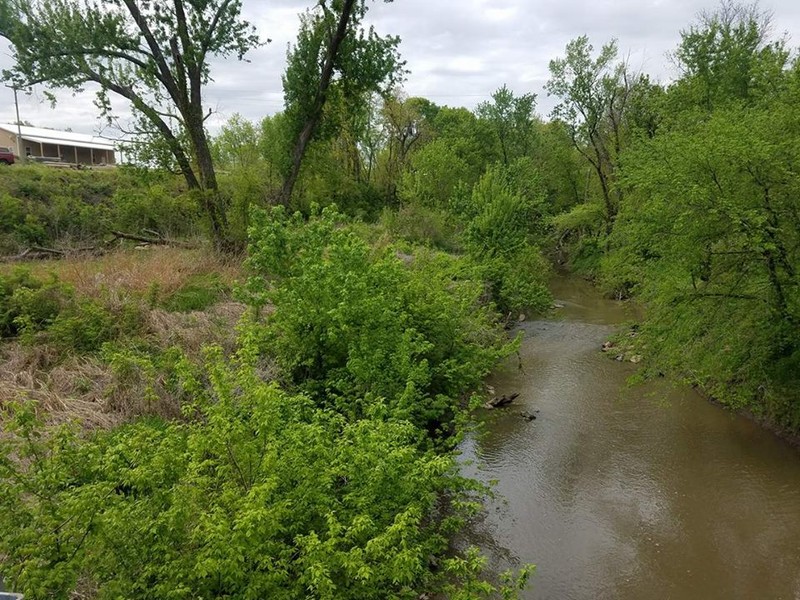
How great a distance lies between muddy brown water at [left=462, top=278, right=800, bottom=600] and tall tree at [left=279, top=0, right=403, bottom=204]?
1035cm

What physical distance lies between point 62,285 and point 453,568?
805 centimetres

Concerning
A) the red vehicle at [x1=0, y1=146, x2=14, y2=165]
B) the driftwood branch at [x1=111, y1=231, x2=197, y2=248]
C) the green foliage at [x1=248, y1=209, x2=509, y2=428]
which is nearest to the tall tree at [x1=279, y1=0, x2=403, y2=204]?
the driftwood branch at [x1=111, y1=231, x2=197, y2=248]

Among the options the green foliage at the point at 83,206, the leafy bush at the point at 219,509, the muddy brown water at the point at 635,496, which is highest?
the green foliage at the point at 83,206

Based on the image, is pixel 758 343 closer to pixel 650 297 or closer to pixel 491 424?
pixel 650 297

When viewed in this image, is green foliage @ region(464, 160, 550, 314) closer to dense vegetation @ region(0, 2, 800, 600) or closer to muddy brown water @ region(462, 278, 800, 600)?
dense vegetation @ region(0, 2, 800, 600)

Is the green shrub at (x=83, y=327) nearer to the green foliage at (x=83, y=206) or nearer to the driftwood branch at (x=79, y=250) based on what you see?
the driftwood branch at (x=79, y=250)

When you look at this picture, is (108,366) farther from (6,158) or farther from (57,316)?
(6,158)

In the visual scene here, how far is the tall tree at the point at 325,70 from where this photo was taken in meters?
16.6

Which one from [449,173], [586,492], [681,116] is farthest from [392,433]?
[449,173]

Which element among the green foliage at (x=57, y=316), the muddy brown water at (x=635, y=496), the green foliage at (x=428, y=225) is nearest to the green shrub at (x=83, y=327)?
the green foliage at (x=57, y=316)

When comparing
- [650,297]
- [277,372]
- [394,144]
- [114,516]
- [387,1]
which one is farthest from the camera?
[394,144]

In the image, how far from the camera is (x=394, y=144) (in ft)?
121

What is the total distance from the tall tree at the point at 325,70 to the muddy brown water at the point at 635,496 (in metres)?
10.3

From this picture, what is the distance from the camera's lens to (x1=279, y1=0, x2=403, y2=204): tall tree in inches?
652
